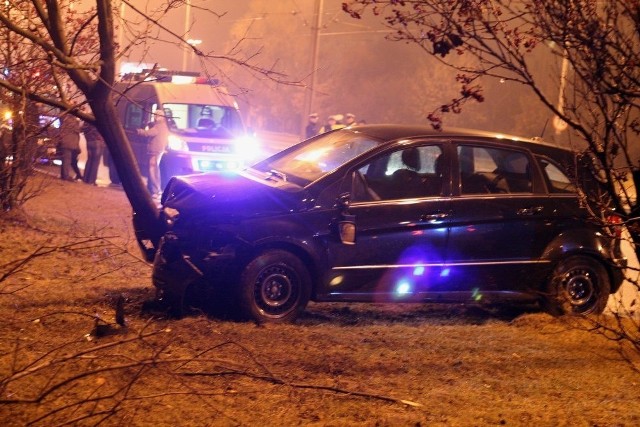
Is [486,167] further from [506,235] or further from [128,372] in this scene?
[128,372]

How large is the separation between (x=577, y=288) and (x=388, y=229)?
80.5 inches

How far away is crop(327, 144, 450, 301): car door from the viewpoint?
6648 mm

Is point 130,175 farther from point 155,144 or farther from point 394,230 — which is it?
point 155,144

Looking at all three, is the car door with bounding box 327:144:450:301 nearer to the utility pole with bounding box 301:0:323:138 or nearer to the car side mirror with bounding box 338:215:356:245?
the car side mirror with bounding box 338:215:356:245

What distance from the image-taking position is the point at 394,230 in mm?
6711

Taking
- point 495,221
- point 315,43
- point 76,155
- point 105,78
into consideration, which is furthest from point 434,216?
point 315,43

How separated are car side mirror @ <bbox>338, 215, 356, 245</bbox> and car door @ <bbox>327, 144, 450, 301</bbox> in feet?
0.14

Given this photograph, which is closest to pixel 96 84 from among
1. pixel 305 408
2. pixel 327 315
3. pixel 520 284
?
pixel 327 315

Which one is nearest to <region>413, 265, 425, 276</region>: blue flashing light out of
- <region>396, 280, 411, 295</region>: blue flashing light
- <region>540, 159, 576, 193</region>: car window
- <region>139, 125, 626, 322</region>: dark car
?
<region>139, 125, 626, 322</region>: dark car

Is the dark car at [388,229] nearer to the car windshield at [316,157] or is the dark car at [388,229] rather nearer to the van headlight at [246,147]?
the car windshield at [316,157]

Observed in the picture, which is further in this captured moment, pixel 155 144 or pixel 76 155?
pixel 76 155

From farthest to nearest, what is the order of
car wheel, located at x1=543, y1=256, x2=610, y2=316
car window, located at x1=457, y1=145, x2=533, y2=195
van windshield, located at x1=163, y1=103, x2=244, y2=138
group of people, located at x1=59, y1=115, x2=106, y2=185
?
van windshield, located at x1=163, y1=103, x2=244, y2=138, group of people, located at x1=59, y1=115, x2=106, y2=185, car wheel, located at x1=543, y1=256, x2=610, y2=316, car window, located at x1=457, y1=145, x2=533, y2=195

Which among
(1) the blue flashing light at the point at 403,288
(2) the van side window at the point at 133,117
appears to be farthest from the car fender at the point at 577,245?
(2) the van side window at the point at 133,117

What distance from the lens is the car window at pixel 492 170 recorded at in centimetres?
712
